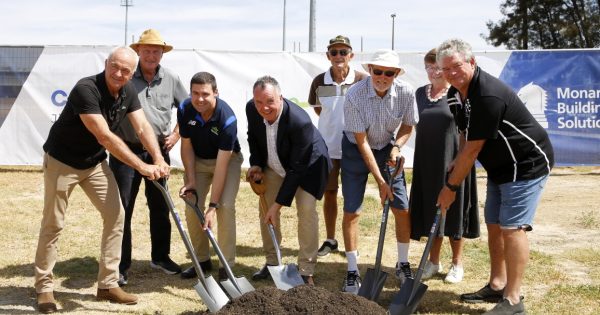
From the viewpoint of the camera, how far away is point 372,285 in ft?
16.1

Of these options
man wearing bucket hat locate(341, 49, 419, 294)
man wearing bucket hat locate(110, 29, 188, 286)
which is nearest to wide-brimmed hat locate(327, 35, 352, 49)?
man wearing bucket hat locate(341, 49, 419, 294)

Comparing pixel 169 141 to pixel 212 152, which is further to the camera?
pixel 169 141

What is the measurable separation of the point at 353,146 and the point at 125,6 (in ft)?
157

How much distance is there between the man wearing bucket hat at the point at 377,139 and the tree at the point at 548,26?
1977 cm

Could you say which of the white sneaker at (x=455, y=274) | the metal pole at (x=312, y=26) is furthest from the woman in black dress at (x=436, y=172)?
the metal pole at (x=312, y=26)

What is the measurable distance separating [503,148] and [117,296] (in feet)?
9.42

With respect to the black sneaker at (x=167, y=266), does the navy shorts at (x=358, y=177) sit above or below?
above

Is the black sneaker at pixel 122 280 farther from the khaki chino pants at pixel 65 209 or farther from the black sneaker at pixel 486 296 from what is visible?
the black sneaker at pixel 486 296

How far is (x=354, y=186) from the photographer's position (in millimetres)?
5297

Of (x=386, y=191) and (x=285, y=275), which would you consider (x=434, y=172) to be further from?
(x=285, y=275)

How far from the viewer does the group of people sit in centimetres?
446

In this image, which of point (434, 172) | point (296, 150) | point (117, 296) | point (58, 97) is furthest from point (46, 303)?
point (58, 97)

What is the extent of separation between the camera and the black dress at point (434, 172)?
5.38 m

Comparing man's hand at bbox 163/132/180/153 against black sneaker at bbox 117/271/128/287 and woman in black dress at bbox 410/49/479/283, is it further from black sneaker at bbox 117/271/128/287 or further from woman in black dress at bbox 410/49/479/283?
woman in black dress at bbox 410/49/479/283
